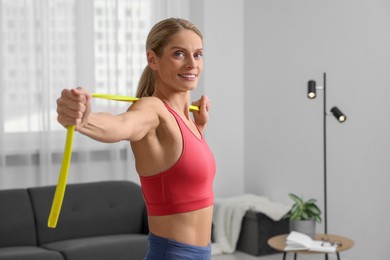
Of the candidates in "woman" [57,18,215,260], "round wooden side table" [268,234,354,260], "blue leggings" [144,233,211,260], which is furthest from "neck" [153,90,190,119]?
"round wooden side table" [268,234,354,260]

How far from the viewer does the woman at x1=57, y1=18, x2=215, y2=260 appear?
1.87 m

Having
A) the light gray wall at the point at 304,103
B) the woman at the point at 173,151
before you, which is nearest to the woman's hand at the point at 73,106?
the woman at the point at 173,151

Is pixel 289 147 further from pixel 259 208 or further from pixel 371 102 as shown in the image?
pixel 371 102

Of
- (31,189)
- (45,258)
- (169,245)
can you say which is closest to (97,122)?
(169,245)

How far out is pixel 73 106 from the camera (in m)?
1.40

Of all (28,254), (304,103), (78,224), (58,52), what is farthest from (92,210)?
(304,103)

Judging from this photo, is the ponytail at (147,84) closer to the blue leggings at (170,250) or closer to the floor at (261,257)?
the blue leggings at (170,250)

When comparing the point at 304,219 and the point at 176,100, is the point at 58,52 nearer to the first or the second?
the point at 304,219

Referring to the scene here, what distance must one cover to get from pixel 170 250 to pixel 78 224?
2921 mm

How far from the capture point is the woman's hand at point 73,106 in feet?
4.53

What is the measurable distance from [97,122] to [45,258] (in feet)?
9.40

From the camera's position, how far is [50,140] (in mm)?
5348

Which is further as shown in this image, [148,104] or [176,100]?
[176,100]

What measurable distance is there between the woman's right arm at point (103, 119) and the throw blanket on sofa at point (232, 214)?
3550 mm
